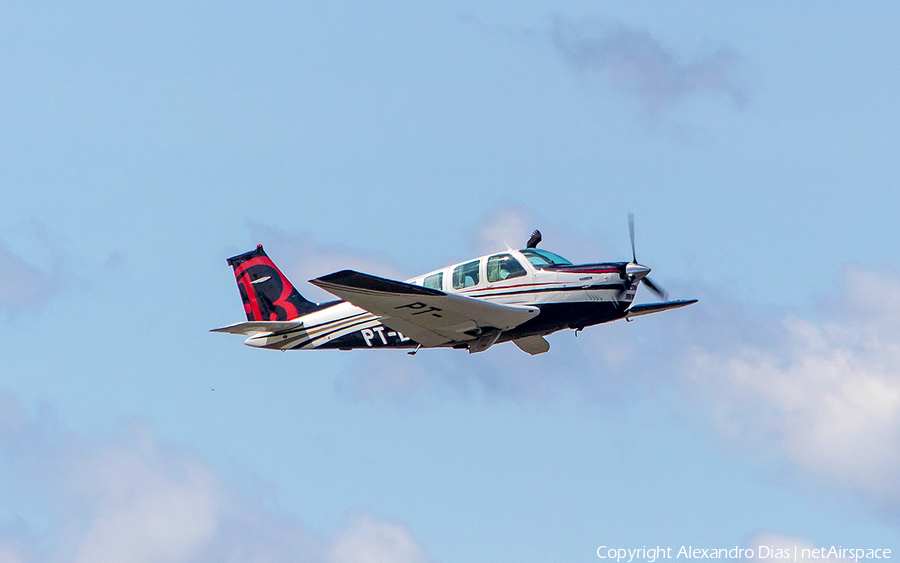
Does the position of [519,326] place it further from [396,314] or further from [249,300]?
[249,300]

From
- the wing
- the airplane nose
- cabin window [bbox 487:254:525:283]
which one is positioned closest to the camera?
the wing

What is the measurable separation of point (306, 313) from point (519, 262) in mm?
6966

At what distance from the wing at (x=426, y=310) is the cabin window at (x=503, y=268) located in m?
0.98

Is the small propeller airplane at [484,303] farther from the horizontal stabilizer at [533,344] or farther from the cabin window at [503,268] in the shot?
the horizontal stabilizer at [533,344]

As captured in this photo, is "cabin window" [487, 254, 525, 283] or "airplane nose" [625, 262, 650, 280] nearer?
"airplane nose" [625, 262, 650, 280]

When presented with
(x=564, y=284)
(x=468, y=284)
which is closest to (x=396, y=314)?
(x=468, y=284)

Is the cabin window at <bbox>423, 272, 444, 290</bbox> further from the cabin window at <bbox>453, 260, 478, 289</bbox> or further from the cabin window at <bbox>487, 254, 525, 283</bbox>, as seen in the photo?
the cabin window at <bbox>487, 254, 525, 283</bbox>

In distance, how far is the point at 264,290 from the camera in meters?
33.5

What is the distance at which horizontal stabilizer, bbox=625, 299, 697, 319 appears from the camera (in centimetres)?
3088

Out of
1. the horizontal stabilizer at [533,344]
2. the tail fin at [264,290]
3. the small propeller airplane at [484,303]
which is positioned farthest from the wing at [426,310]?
the tail fin at [264,290]

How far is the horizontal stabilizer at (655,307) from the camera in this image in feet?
101

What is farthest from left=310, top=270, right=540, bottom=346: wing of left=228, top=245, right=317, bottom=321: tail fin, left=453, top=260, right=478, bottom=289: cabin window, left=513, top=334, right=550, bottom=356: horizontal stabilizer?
left=228, top=245, right=317, bottom=321: tail fin

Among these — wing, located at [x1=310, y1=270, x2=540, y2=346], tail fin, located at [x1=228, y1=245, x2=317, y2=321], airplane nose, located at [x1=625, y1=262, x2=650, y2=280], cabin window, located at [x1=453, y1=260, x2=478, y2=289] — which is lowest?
wing, located at [x1=310, y1=270, x2=540, y2=346]

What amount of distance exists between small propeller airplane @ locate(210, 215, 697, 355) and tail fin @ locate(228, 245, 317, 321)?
1735 mm
